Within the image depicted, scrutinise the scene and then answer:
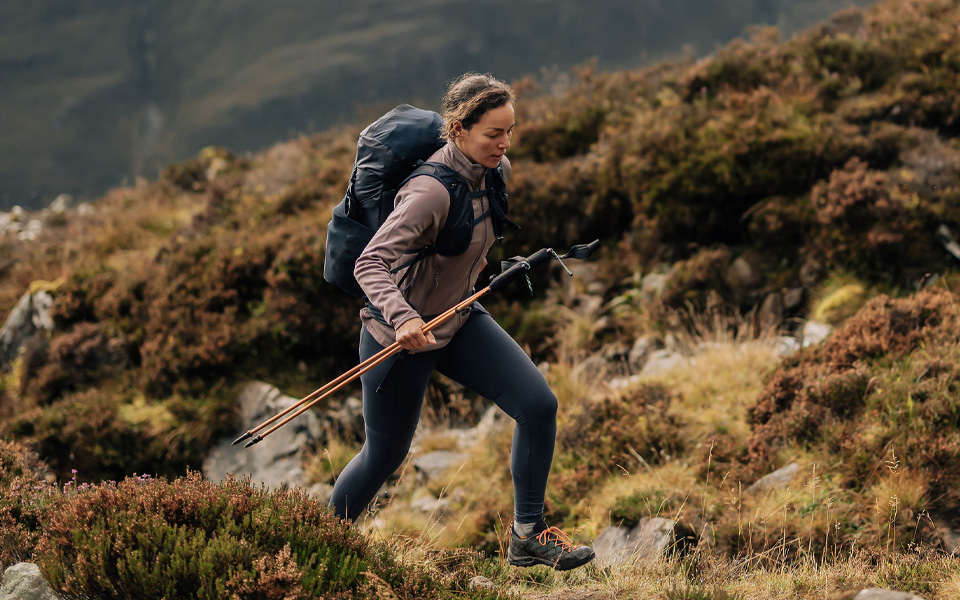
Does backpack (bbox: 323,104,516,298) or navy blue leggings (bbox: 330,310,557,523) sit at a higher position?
backpack (bbox: 323,104,516,298)

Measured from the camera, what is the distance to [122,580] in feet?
8.80

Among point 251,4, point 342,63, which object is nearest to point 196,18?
point 251,4

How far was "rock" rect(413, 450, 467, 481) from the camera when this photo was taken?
6500 millimetres

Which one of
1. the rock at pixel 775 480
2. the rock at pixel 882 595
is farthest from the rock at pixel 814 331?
the rock at pixel 882 595

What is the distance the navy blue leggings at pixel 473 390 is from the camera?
10.6 ft

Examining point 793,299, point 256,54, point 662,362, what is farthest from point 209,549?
point 256,54

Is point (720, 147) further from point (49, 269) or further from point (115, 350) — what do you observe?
point (49, 269)

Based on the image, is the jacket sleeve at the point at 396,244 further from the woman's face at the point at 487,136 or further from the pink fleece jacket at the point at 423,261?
the woman's face at the point at 487,136

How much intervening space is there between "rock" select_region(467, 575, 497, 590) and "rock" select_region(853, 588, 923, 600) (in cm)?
154

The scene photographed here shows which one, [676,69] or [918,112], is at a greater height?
[676,69]

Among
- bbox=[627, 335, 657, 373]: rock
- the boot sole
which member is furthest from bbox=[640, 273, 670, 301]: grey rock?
the boot sole

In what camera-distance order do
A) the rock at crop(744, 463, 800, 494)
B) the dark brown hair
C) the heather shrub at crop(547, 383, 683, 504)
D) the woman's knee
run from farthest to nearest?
the heather shrub at crop(547, 383, 683, 504) → the rock at crop(744, 463, 800, 494) → the woman's knee → the dark brown hair

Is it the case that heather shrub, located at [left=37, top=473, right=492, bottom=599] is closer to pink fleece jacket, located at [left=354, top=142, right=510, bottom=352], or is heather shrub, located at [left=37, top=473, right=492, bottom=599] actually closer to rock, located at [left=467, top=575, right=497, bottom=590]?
rock, located at [left=467, top=575, right=497, bottom=590]

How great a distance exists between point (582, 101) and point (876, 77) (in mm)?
3868
